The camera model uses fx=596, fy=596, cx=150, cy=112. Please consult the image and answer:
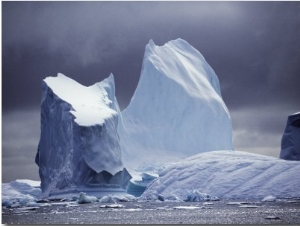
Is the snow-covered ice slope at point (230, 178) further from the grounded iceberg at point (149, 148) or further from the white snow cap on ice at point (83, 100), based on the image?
the white snow cap on ice at point (83, 100)

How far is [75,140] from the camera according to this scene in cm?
1961

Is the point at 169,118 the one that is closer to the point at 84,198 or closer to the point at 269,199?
the point at 84,198

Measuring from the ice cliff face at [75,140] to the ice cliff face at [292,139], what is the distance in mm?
5647

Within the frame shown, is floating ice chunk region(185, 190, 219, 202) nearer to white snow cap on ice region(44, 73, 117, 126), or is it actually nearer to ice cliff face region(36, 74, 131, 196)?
ice cliff face region(36, 74, 131, 196)

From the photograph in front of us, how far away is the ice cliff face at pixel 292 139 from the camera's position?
2036 cm

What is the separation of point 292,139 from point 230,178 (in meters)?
3.46

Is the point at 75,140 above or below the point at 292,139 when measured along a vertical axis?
below

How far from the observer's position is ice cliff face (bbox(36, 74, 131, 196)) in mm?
19422

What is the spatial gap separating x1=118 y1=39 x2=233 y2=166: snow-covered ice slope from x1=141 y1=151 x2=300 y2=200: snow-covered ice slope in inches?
311

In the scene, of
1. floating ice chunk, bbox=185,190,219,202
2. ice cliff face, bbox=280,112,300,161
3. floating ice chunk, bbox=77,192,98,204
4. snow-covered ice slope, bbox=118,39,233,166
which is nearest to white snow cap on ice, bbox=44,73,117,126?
floating ice chunk, bbox=77,192,98,204

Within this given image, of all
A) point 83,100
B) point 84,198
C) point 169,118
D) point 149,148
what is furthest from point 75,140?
point 169,118

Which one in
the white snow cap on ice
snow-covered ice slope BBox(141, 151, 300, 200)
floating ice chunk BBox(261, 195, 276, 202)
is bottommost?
floating ice chunk BBox(261, 195, 276, 202)

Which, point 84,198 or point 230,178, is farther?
point 230,178

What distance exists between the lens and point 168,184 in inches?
762
